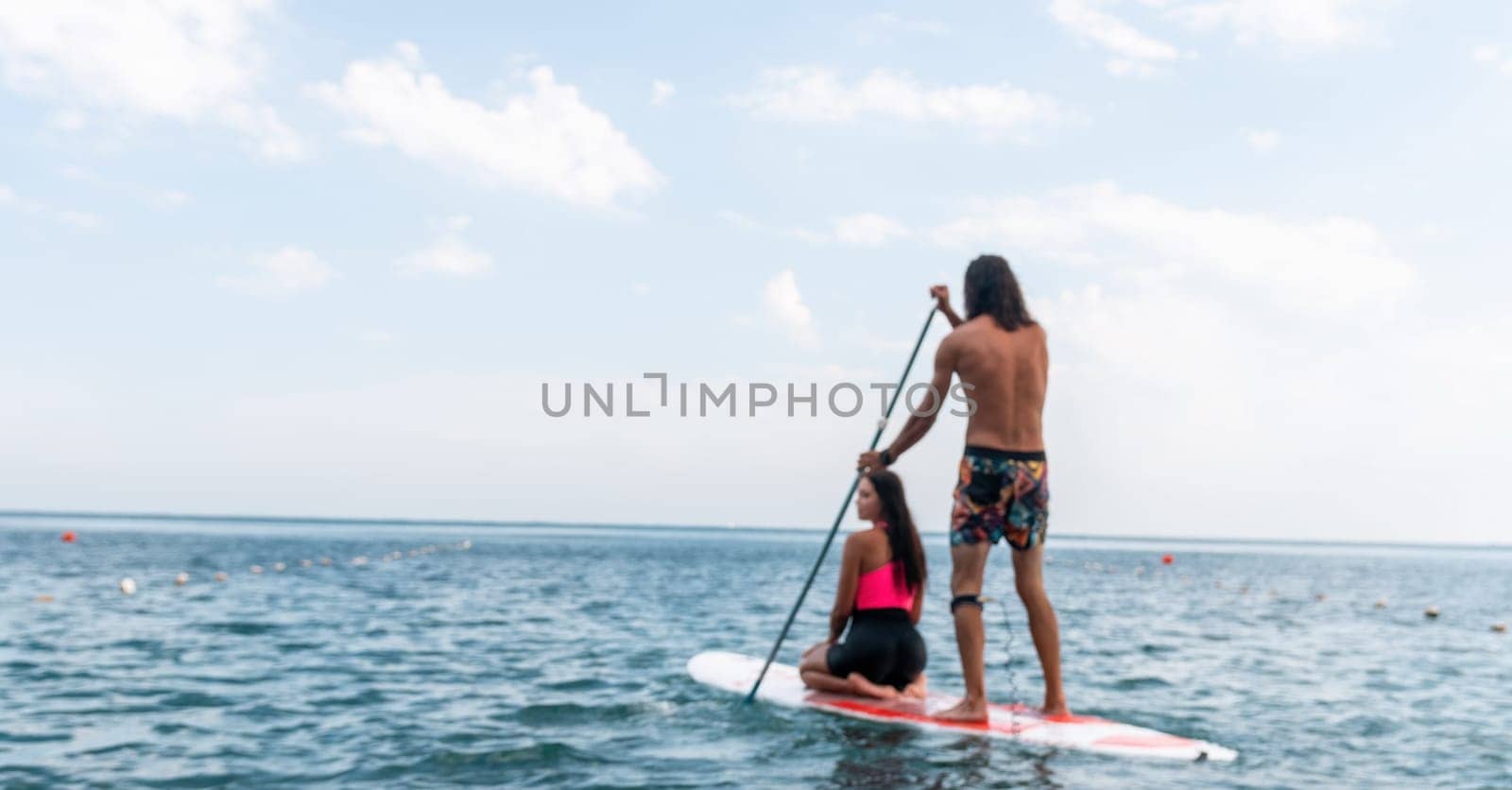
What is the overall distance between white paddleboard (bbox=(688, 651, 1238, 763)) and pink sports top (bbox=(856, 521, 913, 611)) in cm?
73

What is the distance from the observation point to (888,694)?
328 inches

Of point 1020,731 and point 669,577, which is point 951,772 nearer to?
point 1020,731

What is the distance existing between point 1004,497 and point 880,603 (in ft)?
5.12

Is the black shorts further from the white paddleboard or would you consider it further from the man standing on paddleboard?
the man standing on paddleboard

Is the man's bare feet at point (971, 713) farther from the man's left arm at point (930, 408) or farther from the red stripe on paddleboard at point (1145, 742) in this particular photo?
the man's left arm at point (930, 408)

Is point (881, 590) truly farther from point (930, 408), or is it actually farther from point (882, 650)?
point (930, 408)

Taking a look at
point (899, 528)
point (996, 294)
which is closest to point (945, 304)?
point (996, 294)

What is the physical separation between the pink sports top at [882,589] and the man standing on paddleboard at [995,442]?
789 millimetres

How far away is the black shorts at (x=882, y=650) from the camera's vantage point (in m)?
8.24

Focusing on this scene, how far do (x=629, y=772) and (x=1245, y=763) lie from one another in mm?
3865

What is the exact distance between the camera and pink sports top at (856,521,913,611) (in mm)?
8070

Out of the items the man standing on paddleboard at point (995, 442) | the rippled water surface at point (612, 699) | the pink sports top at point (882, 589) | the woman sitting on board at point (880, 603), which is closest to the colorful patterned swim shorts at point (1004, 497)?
the man standing on paddleboard at point (995, 442)

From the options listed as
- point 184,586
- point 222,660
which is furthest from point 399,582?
point 222,660

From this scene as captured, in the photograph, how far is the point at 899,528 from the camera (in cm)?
801
